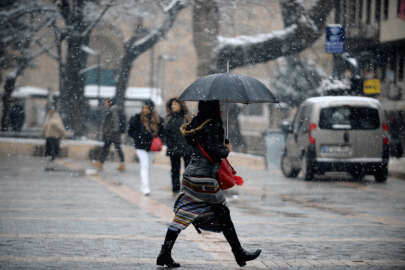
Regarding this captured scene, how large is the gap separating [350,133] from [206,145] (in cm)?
1117

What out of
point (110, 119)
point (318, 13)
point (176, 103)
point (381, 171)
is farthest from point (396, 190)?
point (318, 13)

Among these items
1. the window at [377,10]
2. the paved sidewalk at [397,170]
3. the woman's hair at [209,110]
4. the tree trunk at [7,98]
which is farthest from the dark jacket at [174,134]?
the window at [377,10]

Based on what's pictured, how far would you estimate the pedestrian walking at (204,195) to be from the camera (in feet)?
21.1

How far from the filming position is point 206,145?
6.46 metres

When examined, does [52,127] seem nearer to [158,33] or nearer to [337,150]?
[337,150]

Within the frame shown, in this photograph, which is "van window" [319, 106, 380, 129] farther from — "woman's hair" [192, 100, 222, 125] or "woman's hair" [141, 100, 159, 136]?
"woman's hair" [192, 100, 222, 125]

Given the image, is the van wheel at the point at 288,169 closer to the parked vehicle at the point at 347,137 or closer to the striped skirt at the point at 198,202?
the parked vehicle at the point at 347,137

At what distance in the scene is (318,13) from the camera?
2197 centimetres

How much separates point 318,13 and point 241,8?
2349 millimetres

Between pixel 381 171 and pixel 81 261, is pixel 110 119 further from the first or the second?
pixel 81 261

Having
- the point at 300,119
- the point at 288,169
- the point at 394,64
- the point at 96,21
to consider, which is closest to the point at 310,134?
the point at 300,119

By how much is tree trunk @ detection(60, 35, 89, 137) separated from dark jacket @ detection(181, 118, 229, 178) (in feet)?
61.7

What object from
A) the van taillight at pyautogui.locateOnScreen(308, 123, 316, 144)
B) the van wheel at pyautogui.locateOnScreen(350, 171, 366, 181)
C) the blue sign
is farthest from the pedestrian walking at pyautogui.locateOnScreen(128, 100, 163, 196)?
the blue sign

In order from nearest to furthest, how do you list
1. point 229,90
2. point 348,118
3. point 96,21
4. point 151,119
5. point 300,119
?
point 229,90 < point 151,119 < point 348,118 < point 300,119 < point 96,21
